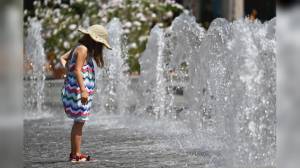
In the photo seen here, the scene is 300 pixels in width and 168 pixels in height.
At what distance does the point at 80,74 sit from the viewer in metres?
4.49

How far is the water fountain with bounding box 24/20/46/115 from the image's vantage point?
981 centimetres

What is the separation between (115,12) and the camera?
14.0 meters

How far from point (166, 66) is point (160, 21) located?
554 centimetres

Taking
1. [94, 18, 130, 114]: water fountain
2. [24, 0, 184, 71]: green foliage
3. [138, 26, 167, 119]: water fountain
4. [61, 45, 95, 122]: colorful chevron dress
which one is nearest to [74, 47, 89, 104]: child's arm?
[61, 45, 95, 122]: colorful chevron dress

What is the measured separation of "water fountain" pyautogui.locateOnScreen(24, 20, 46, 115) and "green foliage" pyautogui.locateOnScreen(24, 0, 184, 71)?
Answer: 8.75 ft

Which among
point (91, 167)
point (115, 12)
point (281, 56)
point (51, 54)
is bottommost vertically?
point (91, 167)

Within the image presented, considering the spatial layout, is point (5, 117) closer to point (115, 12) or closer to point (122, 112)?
point (122, 112)

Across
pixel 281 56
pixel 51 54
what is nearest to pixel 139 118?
pixel 51 54

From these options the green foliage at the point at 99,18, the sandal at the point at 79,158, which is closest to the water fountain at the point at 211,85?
the sandal at the point at 79,158

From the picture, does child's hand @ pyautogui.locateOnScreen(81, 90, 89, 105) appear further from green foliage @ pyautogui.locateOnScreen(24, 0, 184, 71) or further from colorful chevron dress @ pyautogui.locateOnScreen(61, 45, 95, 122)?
green foliage @ pyautogui.locateOnScreen(24, 0, 184, 71)

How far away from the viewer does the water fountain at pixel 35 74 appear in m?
9.81

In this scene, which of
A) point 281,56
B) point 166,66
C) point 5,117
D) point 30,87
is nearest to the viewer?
point 5,117

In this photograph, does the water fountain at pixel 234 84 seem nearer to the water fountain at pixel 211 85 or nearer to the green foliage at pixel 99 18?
the water fountain at pixel 211 85

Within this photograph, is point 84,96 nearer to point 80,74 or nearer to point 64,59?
point 80,74
